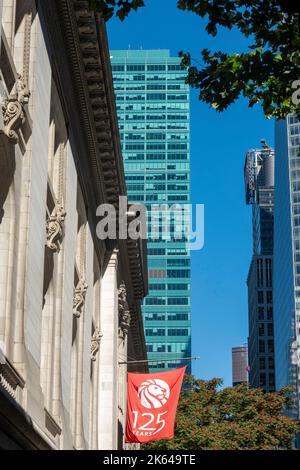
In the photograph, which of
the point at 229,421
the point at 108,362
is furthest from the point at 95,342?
the point at 229,421

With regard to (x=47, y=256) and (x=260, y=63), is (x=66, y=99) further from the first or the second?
(x=260, y=63)

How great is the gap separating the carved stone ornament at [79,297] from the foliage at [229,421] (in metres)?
24.7

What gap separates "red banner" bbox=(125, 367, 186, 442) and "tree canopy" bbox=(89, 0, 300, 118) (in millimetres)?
19969

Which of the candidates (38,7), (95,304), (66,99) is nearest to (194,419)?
(95,304)

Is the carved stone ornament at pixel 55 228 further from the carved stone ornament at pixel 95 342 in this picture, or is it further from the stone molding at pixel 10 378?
the carved stone ornament at pixel 95 342

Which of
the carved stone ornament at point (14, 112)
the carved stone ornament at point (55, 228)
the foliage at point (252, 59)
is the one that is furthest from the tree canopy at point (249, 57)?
the carved stone ornament at point (55, 228)

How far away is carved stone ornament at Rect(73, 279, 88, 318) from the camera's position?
35562 mm

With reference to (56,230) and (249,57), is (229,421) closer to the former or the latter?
(56,230)

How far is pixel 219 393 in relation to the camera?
211 feet

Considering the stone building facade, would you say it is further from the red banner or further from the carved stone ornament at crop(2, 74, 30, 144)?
the red banner

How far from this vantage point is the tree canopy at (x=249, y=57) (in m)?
16.1

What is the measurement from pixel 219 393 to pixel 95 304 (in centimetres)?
2269

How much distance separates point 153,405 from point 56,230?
9881mm

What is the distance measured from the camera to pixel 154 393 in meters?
36.9
